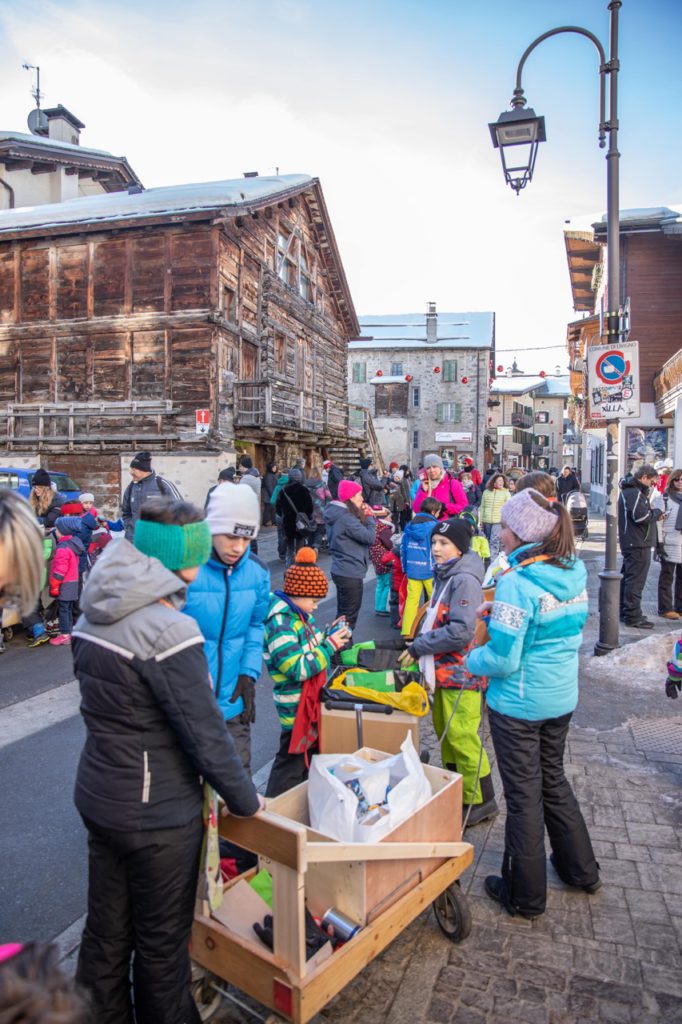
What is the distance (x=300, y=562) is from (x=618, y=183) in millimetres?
6068

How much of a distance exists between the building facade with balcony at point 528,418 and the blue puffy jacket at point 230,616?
46.9 metres

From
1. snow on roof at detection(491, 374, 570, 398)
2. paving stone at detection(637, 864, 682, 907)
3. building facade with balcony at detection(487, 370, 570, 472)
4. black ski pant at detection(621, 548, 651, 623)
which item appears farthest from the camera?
snow on roof at detection(491, 374, 570, 398)

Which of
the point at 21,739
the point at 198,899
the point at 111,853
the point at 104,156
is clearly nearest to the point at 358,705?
the point at 198,899

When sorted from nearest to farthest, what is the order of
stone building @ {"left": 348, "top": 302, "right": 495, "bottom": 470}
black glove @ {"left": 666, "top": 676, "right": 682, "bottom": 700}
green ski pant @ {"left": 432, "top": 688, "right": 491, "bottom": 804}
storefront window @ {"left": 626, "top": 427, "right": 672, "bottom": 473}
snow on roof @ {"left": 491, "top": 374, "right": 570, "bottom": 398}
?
green ski pant @ {"left": 432, "top": 688, "right": 491, "bottom": 804} < black glove @ {"left": 666, "top": 676, "right": 682, "bottom": 700} < storefront window @ {"left": 626, "top": 427, "right": 672, "bottom": 473} < stone building @ {"left": 348, "top": 302, "right": 495, "bottom": 470} < snow on roof @ {"left": 491, "top": 374, "right": 570, "bottom": 398}

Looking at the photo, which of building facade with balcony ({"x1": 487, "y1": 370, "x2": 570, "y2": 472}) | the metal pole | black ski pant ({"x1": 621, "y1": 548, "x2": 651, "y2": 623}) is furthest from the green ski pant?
building facade with balcony ({"x1": 487, "y1": 370, "x2": 570, "y2": 472})

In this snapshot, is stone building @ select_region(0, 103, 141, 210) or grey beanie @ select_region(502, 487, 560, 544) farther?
stone building @ select_region(0, 103, 141, 210)

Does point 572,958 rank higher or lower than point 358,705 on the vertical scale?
lower

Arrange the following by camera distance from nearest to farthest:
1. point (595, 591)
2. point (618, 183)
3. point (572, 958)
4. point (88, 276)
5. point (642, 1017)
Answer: point (642, 1017) → point (572, 958) → point (618, 183) → point (595, 591) → point (88, 276)

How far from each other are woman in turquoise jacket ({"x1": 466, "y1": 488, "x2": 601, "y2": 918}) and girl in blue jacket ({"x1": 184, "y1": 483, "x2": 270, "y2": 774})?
112cm

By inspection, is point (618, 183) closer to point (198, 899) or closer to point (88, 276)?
point (198, 899)

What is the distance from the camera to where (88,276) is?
21391mm

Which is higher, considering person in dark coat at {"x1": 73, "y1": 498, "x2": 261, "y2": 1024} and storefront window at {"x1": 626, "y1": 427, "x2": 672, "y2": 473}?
storefront window at {"x1": 626, "y1": 427, "x2": 672, "y2": 473}

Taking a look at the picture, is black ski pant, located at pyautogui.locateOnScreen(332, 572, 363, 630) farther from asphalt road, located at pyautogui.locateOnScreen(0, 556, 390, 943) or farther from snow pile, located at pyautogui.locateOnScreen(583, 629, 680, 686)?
snow pile, located at pyautogui.locateOnScreen(583, 629, 680, 686)

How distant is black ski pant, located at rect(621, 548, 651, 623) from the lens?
9.34 metres
